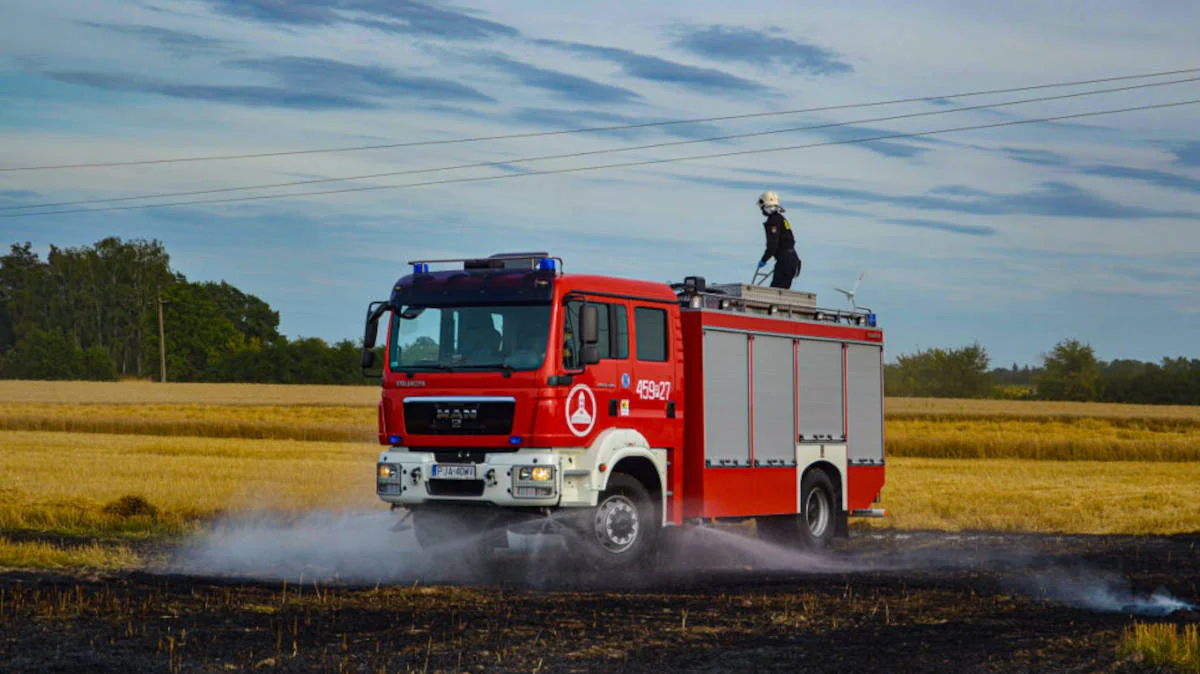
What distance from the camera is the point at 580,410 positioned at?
14.9 metres

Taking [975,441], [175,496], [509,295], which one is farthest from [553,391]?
[975,441]

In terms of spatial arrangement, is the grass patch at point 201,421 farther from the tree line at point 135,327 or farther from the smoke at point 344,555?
the tree line at point 135,327

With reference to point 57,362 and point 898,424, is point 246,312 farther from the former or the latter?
point 898,424

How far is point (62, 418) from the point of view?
52781mm

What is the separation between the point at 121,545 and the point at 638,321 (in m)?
7.21

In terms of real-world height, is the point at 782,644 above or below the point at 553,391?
below

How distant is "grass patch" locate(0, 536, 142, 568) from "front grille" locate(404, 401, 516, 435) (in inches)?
134

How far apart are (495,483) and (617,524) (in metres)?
1.45

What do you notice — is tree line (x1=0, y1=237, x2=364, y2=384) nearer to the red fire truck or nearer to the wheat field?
the wheat field

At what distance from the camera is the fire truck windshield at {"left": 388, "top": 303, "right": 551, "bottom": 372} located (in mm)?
14889

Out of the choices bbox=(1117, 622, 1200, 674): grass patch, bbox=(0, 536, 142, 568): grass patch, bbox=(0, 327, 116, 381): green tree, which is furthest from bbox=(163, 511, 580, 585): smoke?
bbox=(0, 327, 116, 381): green tree

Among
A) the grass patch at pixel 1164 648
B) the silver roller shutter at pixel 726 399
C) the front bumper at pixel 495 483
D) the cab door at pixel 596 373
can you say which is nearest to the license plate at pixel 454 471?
the front bumper at pixel 495 483

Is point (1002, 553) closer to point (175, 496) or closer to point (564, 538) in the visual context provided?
point (564, 538)

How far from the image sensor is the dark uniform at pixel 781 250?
64.4 feet
